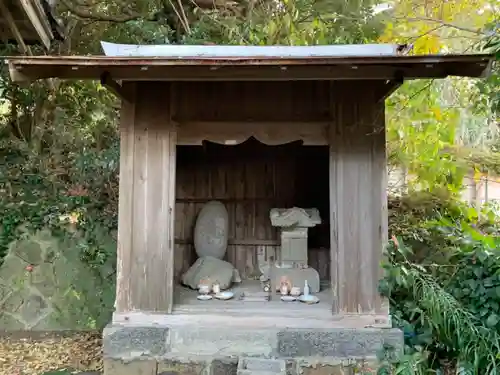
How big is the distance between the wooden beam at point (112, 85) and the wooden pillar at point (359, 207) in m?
1.69

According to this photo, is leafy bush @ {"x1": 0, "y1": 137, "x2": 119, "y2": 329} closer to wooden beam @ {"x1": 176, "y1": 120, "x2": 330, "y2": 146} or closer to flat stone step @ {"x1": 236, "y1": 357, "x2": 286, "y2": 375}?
wooden beam @ {"x1": 176, "y1": 120, "x2": 330, "y2": 146}

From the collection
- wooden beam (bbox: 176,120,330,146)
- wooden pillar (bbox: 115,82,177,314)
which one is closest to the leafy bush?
wooden pillar (bbox: 115,82,177,314)

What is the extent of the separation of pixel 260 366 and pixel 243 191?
2463 mm

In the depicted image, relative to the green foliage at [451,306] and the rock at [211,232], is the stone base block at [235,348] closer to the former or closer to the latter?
the green foliage at [451,306]

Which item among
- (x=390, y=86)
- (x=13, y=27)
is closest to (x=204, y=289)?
(x=390, y=86)

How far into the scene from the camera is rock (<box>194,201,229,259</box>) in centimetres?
496

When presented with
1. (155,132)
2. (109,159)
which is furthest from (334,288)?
(109,159)

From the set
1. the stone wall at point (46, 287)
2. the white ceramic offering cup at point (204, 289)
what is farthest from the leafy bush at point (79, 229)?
the white ceramic offering cup at point (204, 289)

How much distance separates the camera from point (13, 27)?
5.68 meters

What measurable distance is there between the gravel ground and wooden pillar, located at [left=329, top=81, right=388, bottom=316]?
2341mm

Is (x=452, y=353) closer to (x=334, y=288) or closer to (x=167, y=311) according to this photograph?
(x=334, y=288)

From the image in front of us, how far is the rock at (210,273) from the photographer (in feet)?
14.8

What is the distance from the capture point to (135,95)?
11.9 ft

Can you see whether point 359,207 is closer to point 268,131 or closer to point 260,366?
point 268,131
